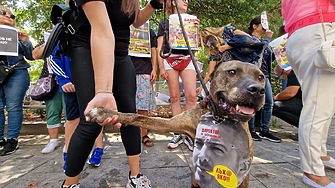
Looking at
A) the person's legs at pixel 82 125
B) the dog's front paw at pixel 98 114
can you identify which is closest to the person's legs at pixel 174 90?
the person's legs at pixel 82 125

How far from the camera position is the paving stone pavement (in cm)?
240

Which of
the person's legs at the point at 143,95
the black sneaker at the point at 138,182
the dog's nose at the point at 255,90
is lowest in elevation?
the black sneaker at the point at 138,182

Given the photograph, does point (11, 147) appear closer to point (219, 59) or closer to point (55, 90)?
point (55, 90)

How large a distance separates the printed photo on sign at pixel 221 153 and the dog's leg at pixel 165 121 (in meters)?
0.16

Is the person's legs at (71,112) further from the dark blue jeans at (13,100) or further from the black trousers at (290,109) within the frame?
the black trousers at (290,109)

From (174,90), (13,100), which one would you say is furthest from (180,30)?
(13,100)

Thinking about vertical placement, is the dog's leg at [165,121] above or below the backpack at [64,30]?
below

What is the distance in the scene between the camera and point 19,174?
2.70 metres

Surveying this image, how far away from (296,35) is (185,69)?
1.57m

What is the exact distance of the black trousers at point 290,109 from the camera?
4312 mm

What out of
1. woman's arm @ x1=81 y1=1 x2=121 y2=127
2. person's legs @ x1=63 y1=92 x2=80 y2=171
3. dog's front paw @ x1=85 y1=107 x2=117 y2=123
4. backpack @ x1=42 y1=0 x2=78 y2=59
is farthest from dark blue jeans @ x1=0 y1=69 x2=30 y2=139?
dog's front paw @ x1=85 y1=107 x2=117 y2=123

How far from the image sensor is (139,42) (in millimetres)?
3723

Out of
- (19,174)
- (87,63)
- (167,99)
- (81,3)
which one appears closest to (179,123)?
(87,63)

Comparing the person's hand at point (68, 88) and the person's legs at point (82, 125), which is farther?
the person's hand at point (68, 88)
